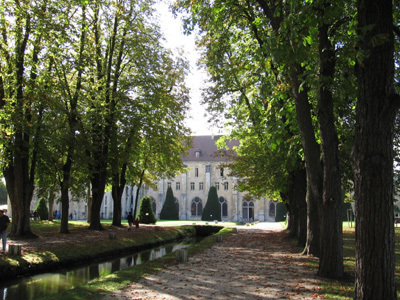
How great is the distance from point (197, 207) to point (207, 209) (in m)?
7.27

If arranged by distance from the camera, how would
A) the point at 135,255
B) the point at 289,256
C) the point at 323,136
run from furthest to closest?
the point at 135,255 < the point at 289,256 < the point at 323,136

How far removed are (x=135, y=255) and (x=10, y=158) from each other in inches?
299

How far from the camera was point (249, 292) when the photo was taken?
25.6ft

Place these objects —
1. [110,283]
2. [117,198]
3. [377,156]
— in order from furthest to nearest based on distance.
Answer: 1. [117,198]
2. [110,283]
3. [377,156]

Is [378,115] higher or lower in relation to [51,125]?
lower

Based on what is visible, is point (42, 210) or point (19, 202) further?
point (42, 210)

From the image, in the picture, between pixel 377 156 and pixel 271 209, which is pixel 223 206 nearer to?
pixel 271 209

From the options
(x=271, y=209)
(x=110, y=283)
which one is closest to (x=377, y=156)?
(x=110, y=283)

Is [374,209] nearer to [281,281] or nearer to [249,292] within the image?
[249,292]

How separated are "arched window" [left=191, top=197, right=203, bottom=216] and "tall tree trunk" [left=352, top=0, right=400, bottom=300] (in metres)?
58.8

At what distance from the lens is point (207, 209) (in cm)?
5706

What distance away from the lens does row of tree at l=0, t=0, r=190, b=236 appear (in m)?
17.2

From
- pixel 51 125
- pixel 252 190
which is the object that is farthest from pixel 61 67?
pixel 252 190

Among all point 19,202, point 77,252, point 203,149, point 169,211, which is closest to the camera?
point 77,252
